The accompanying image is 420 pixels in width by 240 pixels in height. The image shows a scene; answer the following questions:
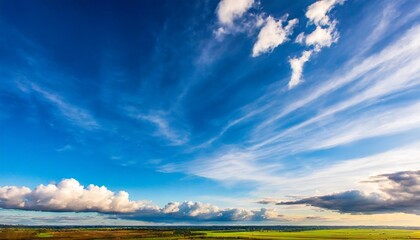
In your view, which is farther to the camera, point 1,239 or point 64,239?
point 64,239

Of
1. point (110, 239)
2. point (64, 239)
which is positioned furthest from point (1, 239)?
point (110, 239)

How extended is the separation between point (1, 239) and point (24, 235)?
53269mm

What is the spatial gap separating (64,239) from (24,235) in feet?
85.7

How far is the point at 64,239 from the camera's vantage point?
636ft

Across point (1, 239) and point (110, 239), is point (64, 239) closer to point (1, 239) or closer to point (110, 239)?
point (110, 239)

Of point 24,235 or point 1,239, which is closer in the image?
point 1,239

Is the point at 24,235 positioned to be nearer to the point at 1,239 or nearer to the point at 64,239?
the point at 64,239

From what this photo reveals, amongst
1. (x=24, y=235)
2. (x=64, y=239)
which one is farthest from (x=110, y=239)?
(x=24, y=235)

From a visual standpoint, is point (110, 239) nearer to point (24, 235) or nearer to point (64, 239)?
point (64, 239)

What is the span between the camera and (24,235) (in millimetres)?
198875

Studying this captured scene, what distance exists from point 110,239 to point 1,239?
5928 centimetres

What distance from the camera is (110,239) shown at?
195m

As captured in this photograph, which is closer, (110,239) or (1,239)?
(1,239)
